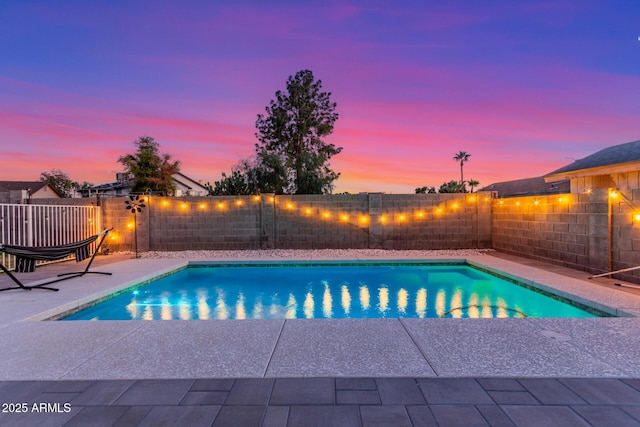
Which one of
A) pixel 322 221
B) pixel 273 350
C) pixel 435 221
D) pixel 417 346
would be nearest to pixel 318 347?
pixel 273 350

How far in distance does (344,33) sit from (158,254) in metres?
7.79

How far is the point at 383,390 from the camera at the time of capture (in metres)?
→ 2.08

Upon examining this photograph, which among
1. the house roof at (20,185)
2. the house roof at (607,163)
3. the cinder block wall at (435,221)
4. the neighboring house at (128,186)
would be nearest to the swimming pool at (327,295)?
the cinder block wall at (435,221)

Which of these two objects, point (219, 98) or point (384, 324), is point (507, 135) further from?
point (384, 324)

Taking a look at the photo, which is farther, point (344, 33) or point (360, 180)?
point (360, 180)

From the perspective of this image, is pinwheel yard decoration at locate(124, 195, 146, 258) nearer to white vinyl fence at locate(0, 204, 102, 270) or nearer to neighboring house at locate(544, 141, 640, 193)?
white vinyl fence at locate(0, 204, 102, 270)

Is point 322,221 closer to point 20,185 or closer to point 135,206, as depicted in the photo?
point 135,206

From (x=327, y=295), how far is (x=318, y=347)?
3270mm

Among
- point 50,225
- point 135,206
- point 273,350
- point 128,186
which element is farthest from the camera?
point 128,186

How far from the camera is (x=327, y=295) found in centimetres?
608

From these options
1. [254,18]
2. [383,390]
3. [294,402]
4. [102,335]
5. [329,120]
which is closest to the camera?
[294,402]

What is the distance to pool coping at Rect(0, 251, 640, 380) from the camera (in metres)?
2.37

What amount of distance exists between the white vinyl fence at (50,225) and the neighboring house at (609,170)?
1170 cm

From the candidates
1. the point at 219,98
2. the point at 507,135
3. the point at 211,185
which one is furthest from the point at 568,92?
the point at 211,185
